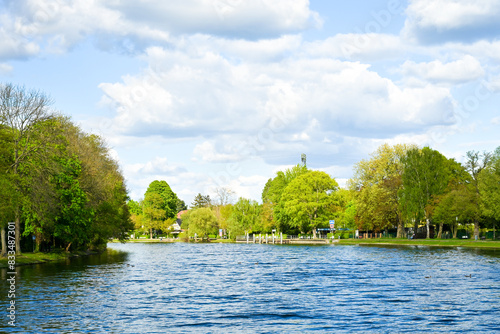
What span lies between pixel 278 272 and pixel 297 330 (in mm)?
30171

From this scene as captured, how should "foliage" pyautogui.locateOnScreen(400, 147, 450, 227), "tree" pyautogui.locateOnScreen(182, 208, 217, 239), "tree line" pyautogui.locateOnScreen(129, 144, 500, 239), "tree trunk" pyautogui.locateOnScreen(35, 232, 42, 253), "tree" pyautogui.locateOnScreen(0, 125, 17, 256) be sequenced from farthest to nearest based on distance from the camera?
1. "tree" pyautogui.locateOnScreen(182, 208, 217, 239)
2. "foliage" pyautogui.locateOnScreen(400, 147, 450, 227)
3. "tree line" pyautogui.locateOnScreen(129, 144, 500, 239)
4. "tree trunk" pyautogui.locateOnScreen(35, 232, 42, 253)
5. "tree" pyautogui.locateOnScreen(0, 125, 17, 256)

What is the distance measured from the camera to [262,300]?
3688cm

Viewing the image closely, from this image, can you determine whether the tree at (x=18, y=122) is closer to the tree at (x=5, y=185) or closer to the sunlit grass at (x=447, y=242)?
the tree at (x=5, y=185)

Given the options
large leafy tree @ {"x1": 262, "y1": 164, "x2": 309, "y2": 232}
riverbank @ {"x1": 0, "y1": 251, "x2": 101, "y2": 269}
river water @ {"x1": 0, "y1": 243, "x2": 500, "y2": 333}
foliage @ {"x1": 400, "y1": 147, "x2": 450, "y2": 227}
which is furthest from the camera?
large leafy tree @ {"x1": 262, "y1": 164, "x2": 309, "y2": 232}

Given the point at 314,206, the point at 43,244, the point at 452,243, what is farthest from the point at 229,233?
the point at 43,244

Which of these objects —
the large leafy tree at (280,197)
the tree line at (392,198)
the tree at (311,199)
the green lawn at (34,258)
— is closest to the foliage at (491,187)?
the tree line at (392,198)

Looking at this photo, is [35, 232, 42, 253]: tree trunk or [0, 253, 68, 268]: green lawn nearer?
[0, 253, 68, 268]: green lawn

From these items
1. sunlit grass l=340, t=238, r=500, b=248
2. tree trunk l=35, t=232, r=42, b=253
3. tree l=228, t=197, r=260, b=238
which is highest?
tree l=228, t=197, r=260, b=238

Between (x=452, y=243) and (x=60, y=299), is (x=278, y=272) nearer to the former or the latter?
(x=60, y=299)

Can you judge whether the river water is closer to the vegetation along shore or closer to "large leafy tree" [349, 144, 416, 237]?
the vegetation along shore

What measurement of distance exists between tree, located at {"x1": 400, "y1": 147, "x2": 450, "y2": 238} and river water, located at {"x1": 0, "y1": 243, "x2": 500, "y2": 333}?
54809 millimetres

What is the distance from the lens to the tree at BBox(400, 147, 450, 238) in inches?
4397

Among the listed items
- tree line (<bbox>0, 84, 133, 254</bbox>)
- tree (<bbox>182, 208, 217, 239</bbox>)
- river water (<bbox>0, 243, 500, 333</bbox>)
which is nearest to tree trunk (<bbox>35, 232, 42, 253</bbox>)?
tree line (<bbox>0, 84, 133, 254</bbox>)

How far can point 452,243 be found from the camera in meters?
97.6
